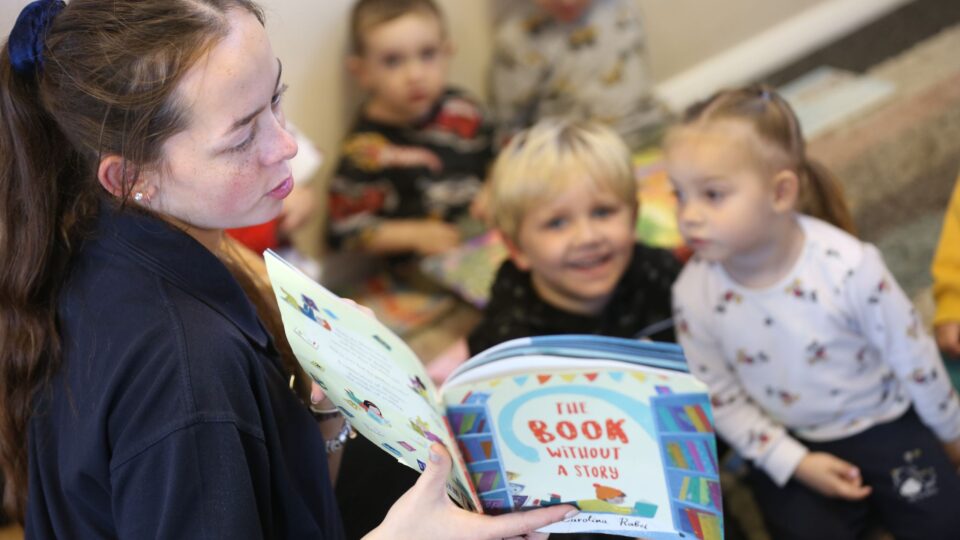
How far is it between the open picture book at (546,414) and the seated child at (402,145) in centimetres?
106

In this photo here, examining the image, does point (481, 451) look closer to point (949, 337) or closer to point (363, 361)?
point (363, 361)

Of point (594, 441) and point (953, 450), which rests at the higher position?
point (594, 441)

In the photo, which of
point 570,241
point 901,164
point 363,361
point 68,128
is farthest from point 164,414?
point 901,164

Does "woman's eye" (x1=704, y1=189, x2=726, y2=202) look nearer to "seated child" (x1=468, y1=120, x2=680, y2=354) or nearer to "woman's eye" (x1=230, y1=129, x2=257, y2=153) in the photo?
"seated child" (x1=468, y1=120, x2=680, y2=354)

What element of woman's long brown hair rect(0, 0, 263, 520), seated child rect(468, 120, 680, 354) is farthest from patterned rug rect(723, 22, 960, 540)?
woman's long brown hair rect(0, 0, 263, 520)

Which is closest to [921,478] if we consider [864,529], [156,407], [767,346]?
[864,529]

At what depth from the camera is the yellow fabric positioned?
136cm

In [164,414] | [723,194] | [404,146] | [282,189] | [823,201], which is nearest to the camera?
[164,414]

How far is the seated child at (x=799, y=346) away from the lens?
48.0 inches

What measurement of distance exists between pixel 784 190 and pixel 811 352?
0.20 metres

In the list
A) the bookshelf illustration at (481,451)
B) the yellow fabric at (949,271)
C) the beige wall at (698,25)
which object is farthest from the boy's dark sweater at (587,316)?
the beige wall at (698,25)

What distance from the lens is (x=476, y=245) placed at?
6.45 feet

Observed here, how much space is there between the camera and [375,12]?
6.22ft

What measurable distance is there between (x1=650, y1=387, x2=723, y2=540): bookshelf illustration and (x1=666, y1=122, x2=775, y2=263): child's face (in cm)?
42
